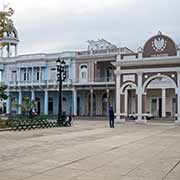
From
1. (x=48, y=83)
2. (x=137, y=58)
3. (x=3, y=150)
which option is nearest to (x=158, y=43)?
(x=137, y=58)

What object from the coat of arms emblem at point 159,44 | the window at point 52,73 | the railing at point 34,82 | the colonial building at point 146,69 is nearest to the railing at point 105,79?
the railing at point 34,82

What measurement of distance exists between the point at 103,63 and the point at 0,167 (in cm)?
3968

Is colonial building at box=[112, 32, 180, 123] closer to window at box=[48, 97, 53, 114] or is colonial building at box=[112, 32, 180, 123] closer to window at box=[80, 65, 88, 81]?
window at box=[80, 65, 88, 81]

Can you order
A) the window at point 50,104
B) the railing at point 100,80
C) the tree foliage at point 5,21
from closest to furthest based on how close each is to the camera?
the tree foliage at point 5,21
the railing at point 100,80
the window at point 50,104

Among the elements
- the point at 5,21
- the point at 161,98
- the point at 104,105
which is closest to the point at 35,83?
the point at 104,105

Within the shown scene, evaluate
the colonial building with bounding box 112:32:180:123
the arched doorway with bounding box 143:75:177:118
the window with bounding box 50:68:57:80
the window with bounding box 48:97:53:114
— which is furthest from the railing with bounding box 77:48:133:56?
the colonial building with bounding box 112:32:180:123

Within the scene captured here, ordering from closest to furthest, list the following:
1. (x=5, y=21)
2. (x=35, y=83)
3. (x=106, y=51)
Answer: (x=5, y=21)
(x=106, y=51)
(x=35, y=83)

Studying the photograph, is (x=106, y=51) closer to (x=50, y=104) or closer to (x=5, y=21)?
(x=50, y=104)

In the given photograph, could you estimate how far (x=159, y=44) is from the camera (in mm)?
31812

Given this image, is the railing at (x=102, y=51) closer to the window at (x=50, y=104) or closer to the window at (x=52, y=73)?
the window at (x=52, y=73)

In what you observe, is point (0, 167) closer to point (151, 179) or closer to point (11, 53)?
point (151, 179)

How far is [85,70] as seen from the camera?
47.6 meters

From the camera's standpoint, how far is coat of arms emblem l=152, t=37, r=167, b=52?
104 feet

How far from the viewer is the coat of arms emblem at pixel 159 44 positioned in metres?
31.6
